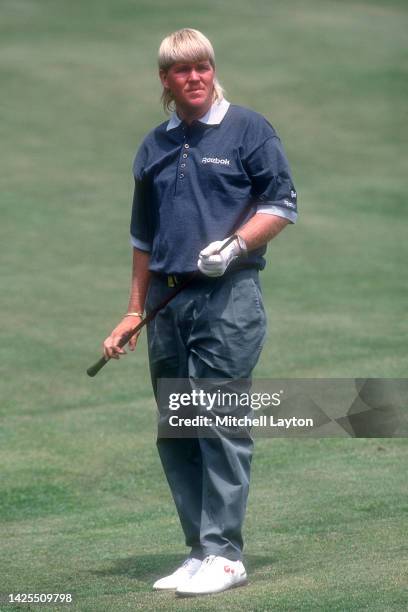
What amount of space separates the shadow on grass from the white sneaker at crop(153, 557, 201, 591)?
20 centimetres

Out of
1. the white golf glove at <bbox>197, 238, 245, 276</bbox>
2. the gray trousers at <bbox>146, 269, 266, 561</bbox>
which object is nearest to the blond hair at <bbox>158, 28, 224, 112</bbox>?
the white golf glove at <bbox>197, 238, 245, 276</bbox>

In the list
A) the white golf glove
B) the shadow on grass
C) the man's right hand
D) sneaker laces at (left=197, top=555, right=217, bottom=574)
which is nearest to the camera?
the white golf glove

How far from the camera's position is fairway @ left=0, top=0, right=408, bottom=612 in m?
6.11

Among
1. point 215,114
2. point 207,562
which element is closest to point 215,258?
point 215,114

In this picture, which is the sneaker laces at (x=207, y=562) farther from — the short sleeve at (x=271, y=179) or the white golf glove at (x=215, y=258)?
the short sleeve at (x=271, y=179)

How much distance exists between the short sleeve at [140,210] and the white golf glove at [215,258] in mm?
544

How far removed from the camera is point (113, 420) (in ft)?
31.5

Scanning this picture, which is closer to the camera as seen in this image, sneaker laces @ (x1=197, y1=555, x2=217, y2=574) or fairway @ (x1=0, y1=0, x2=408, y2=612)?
sneaker laces @ (x1=197, y1=555, x2=217, y2=574)

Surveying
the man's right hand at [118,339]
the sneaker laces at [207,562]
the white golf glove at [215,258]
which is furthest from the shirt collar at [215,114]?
the sneaker laces at [207,562]

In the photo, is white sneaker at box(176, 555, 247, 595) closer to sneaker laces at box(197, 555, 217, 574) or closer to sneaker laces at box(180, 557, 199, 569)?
sneaker laces at box(197, 555, 217, 574)

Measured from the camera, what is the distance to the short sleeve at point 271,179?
546 centimetres

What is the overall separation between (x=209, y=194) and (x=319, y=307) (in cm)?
811

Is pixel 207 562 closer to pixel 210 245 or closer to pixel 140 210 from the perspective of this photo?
pixel 210 245

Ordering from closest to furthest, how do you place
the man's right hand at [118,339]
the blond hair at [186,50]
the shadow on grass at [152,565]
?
the blond hair at [186,50] → the man's right hand at [118,339] → the shadow on grass at [152,565]
